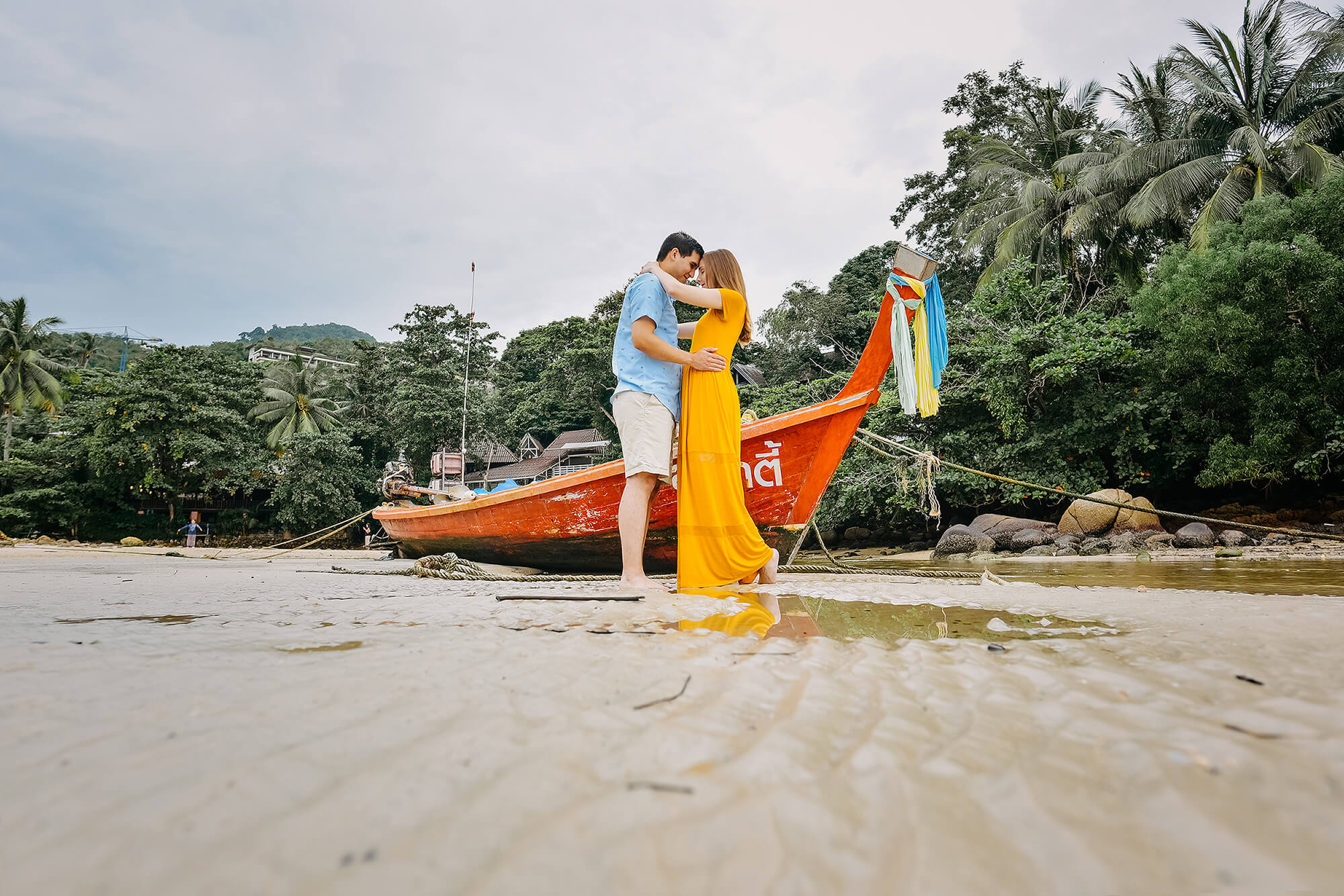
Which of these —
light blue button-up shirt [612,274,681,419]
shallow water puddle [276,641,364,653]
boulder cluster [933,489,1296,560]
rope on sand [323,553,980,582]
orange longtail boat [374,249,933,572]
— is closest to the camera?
shallow water puddle [276,641,364,653]

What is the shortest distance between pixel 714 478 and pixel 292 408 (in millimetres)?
30429

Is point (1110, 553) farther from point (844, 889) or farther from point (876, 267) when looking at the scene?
point (876, 267)

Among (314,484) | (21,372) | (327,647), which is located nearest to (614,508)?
(327,647)

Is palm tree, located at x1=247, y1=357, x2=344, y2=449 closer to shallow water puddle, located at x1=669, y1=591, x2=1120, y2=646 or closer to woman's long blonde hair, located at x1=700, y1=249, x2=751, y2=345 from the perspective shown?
woman's long blonde hair, located at x1=700, y1=249, x2=751, y2=345

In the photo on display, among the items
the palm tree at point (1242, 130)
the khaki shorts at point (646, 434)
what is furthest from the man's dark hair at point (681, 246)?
the palm tree at point (1242, 130)

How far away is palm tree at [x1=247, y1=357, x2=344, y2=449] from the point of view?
2753cm

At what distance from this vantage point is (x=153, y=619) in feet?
6.77

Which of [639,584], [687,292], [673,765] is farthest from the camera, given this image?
[687,292]

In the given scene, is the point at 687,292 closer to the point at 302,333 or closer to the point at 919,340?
the point at 919,340

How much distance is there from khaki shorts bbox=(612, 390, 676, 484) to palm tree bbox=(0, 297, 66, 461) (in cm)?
3085

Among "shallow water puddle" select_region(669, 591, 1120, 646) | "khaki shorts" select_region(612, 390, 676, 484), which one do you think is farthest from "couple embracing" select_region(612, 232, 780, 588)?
"shallow water puddle" select_region(669, 591, 1120, 646)

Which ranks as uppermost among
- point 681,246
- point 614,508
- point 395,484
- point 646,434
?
point 681,246

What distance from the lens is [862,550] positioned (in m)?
16.7

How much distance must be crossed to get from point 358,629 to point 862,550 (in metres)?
16.2
